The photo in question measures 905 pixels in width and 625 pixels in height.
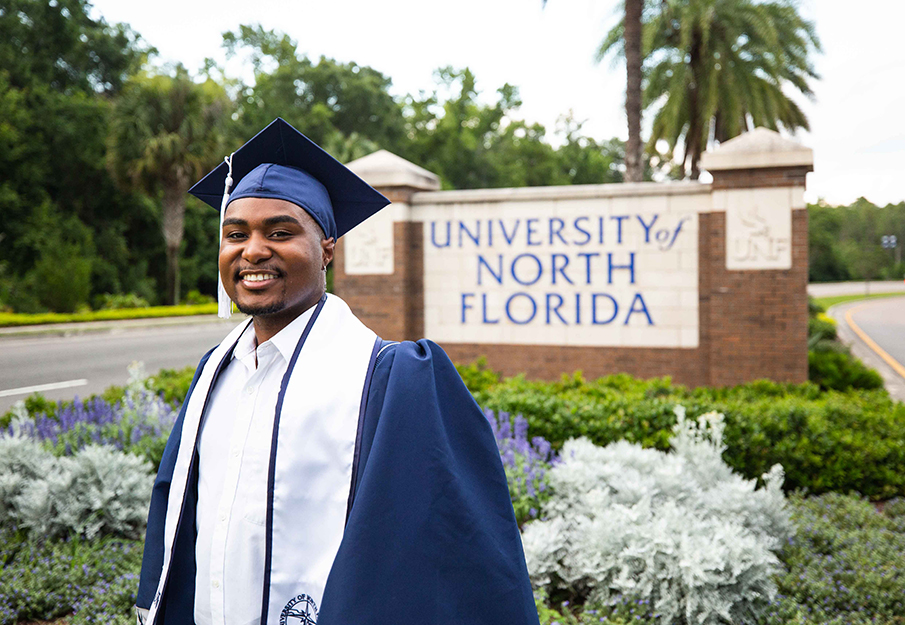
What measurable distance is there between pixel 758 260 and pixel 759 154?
1124 millimetres

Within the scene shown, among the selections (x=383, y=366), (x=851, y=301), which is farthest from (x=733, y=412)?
(x=851, y=301)

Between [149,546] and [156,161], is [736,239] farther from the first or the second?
[156,161]

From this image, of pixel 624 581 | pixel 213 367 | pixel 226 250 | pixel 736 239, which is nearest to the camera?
pixel 226 250

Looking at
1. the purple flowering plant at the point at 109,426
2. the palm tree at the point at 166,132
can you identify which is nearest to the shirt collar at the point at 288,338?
the purple flowering plant at the point at 109,426

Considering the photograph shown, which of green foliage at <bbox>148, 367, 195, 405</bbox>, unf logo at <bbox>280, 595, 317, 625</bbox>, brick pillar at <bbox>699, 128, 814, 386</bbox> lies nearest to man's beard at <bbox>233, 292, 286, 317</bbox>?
unf logo at <bbox>280, 595, 317, 625</bbox>

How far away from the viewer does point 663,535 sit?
3.14m

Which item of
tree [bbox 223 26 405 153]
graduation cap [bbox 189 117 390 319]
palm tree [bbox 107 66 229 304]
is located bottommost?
graduation cap [bbox 189 117 390 319]

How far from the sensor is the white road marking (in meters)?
9.02

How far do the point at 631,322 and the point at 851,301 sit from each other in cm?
3672

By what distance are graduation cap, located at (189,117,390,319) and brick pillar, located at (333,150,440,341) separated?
693 centimetres

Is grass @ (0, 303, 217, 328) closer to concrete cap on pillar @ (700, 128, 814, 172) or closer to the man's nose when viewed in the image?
concrete cap on pillar @ (700, 128, 814, 172)

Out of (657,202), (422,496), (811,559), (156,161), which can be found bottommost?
(811,559)

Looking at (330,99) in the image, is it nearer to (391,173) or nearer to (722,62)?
(722,62)

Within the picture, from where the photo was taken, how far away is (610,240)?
8.16 m
